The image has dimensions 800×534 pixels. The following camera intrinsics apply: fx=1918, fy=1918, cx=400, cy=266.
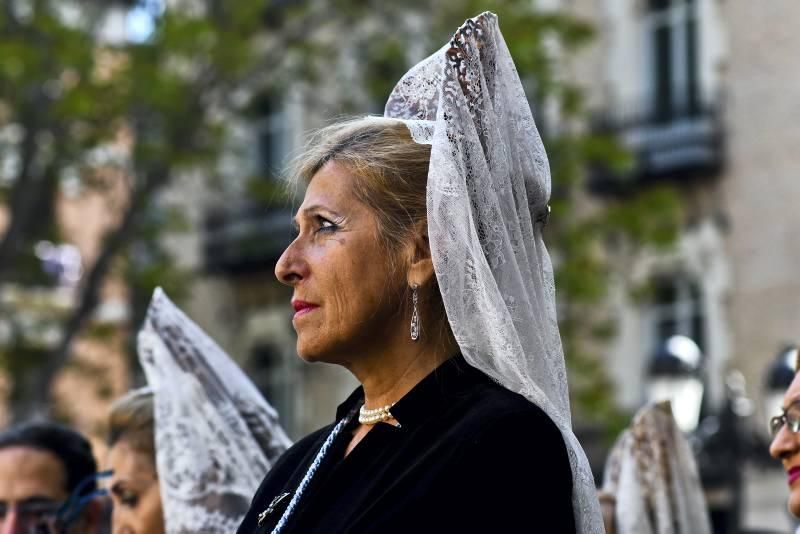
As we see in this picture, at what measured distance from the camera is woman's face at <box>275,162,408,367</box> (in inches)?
147

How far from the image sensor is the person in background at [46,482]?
585 cm

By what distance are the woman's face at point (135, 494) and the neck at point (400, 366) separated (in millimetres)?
1892

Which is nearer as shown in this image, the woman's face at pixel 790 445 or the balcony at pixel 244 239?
the woman's face at pixel 790 445

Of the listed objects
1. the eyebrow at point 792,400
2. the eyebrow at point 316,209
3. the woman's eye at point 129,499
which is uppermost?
the eyebrow at point 316,209

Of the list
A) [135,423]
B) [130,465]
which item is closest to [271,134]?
[135,423]

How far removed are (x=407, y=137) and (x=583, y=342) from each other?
17.0 meters

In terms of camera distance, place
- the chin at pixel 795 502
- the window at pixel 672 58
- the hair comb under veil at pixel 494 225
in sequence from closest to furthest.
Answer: the hair comb under veil at pixel 494 225, the chin at pixel 795 502, the window at pixel 672 58

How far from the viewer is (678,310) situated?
67.7 ft

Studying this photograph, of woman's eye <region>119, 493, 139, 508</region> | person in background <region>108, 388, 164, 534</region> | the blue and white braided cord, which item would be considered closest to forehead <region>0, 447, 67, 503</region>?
person in background <region>108, 388, 164, 534</region>

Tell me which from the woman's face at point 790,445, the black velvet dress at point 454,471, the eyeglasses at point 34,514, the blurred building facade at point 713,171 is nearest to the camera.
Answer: the black velvet dress at point 454,471

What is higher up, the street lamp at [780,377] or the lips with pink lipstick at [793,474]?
the street lamp at [780,377]

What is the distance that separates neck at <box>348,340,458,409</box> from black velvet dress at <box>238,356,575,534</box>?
54 mm

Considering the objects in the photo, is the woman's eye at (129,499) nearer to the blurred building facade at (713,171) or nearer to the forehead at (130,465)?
the forehead at (130,465)

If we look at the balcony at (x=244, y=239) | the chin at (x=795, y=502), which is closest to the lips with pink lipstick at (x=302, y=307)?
the chin at (x=795, y=502)
